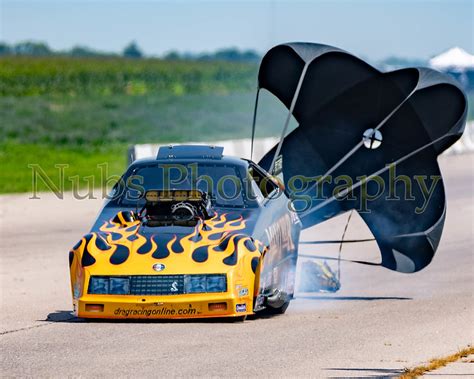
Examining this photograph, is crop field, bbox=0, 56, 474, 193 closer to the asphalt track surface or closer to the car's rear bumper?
the asphalt track surface

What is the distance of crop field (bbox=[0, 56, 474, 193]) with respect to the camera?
36.9 meters

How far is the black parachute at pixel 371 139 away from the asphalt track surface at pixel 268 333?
2.62ft

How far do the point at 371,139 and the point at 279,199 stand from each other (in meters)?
3.23

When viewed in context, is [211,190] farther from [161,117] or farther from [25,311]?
[161,117]

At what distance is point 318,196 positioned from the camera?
15.4 metres

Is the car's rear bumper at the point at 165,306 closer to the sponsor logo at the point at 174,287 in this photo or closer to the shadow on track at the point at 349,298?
the sponsor logo at the point at 174,287

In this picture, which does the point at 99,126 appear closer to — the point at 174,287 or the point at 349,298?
the point at 349,298

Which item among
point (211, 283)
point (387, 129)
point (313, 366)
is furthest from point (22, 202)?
point (313, 366)

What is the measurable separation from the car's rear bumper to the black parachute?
440 centimetres

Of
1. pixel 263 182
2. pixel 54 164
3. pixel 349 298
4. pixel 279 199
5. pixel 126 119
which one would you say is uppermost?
pixel 263 182

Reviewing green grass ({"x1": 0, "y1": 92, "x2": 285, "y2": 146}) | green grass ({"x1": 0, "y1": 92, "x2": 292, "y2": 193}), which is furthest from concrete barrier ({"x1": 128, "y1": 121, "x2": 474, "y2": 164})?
green grass ({"x1": 0, "y1": 92, "x2": 285, "y2": 146})

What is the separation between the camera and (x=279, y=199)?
492 inches

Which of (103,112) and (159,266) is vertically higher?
(159,266)

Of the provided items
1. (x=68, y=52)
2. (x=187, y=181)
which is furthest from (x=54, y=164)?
(x=68, y=52)
